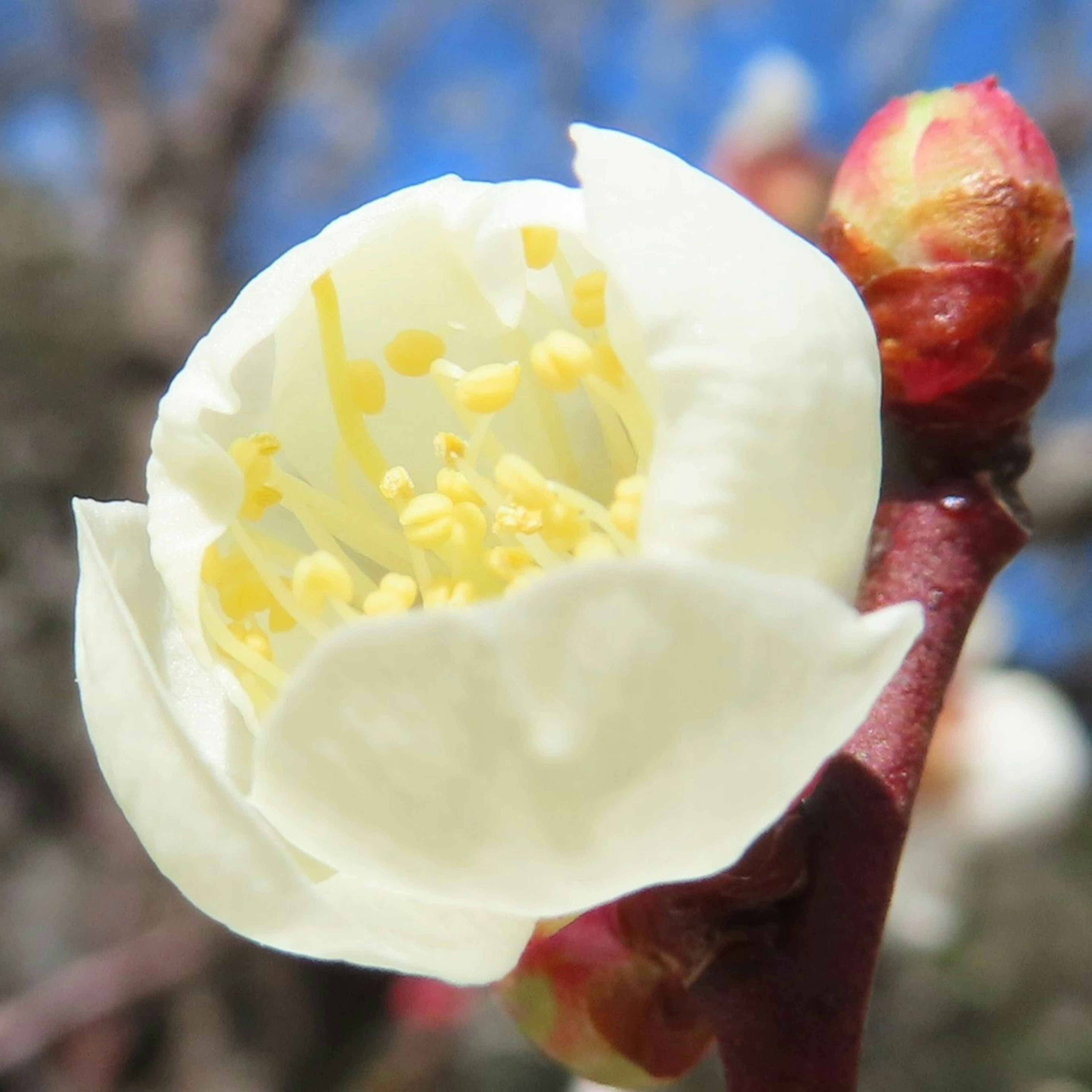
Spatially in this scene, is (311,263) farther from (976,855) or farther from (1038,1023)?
(1038,1023)

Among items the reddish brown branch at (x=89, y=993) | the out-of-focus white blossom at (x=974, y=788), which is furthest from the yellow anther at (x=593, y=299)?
the out-of-focus white blossom at (x=974, y=788)

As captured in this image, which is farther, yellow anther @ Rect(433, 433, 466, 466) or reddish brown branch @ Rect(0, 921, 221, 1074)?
reddish brown branch @ Rect(0, 921, 221, 1074)

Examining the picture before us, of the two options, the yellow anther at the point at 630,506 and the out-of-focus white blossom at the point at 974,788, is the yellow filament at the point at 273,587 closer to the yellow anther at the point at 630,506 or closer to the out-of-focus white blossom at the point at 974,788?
the yellow anther at the point at 630,506

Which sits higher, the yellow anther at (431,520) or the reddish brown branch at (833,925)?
the yellow anther at (431,520)

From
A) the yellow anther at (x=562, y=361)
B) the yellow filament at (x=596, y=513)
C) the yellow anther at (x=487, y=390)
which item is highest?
the yellow anther at (x=562, y=361)

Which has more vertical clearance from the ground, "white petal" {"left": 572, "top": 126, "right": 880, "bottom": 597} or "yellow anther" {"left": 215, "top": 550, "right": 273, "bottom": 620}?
"white petal" {"left": 572, "top": 126, "right": 880, "bottom": 597}

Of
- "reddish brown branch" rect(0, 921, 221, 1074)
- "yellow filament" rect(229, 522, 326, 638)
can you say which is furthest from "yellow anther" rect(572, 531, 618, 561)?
"reddish brown branch" rect(0, 921, 221, 1074)

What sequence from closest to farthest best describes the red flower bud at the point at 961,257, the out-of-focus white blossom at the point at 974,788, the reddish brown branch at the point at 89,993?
the red flower bud at the point at 961,257 < the reddish brown branch at the point at 89,993 < the out-of-focus white blossom at the point at 974,788

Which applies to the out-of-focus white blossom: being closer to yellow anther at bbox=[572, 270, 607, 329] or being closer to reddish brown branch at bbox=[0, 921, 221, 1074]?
reddish brown branch at bbox=[0, 921, 221, 1074]
